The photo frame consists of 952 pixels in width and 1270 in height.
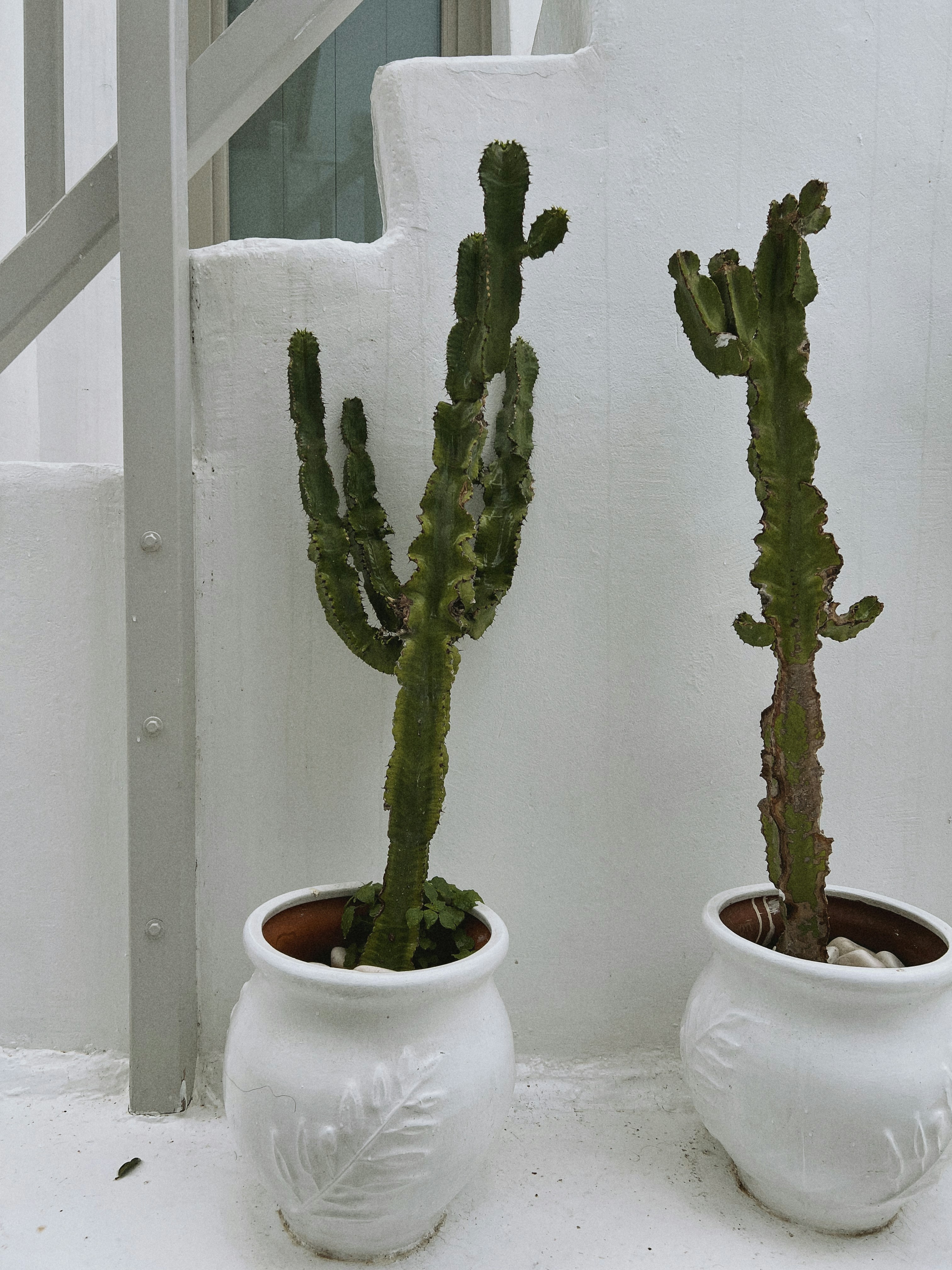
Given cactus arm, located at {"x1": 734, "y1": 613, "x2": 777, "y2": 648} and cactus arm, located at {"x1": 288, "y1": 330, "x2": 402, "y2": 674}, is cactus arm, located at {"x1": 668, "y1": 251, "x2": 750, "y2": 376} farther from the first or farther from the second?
cactus arm, located at {"x1": 288, "y1": 330, "x2": 402, "y2": 674}

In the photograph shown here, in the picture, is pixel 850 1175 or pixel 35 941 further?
pixel 35 941

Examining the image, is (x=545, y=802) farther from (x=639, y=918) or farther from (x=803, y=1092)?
(x=803, y=1092)

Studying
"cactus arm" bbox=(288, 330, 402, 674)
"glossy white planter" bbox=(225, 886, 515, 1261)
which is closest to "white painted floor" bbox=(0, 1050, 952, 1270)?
"glossy white planter" bbox=(225, 886, 515, 1261)

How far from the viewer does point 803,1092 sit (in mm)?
1042

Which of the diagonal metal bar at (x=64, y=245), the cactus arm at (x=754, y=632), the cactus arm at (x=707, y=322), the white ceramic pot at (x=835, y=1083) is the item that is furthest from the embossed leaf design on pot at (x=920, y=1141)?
the diagonal metal bar at (x=64, y=245)

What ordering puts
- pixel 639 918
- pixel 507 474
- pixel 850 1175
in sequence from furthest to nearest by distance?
pixel 639 918 < pixel 507 474 < pixel 850 1175

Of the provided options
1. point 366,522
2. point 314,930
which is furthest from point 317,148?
point 314,930

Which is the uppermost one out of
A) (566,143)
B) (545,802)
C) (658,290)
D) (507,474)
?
(566,143)

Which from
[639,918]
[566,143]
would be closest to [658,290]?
[566,143]

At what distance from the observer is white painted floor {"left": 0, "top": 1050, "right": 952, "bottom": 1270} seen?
1.07 m

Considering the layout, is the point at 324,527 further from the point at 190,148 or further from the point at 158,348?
the point at 190,148

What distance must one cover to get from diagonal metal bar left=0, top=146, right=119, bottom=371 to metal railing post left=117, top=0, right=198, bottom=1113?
60 mm

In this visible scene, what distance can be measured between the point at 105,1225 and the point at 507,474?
113cm

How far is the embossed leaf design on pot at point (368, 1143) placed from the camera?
98cm
